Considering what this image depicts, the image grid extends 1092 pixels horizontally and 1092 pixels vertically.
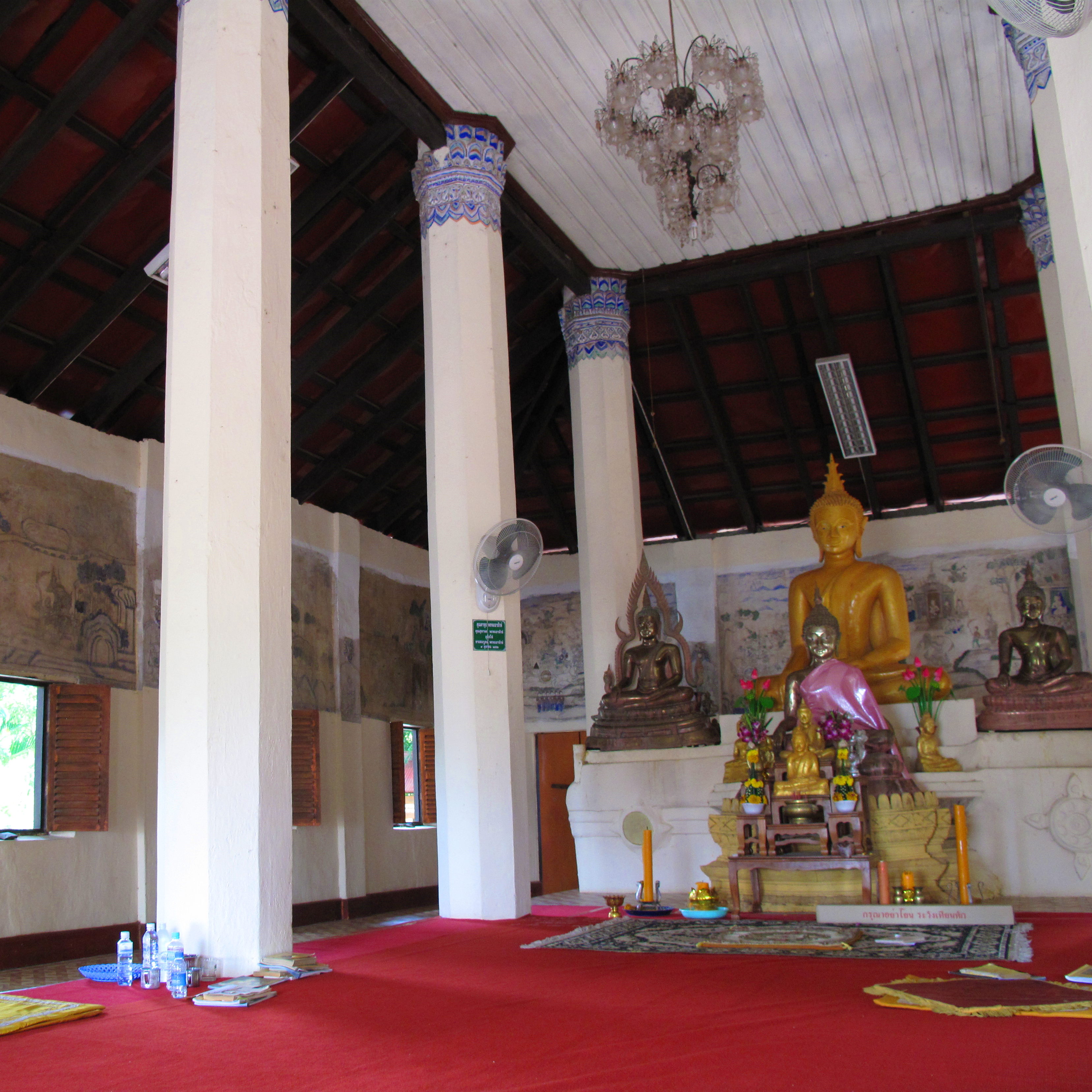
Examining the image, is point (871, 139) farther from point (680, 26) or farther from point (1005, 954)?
point (1005, 954)

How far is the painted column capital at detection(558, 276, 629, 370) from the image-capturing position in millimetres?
10133

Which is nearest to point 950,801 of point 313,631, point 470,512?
point 470,512

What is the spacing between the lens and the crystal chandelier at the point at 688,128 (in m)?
5.74

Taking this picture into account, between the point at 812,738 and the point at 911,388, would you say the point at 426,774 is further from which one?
the point at 911,388

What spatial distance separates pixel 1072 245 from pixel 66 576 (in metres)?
6.73

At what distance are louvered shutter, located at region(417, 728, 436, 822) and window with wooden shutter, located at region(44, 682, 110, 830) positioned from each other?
173 inches

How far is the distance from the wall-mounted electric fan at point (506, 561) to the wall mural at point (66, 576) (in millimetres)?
2886

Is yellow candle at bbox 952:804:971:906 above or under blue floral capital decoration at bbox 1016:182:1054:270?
under

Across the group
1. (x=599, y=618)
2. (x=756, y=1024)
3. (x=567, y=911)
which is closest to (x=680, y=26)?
(x=599, y=618)

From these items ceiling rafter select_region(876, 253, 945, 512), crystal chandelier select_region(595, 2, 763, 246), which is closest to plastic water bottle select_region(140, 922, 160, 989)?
crystal chandelier select_region(595, 2, 763, 246)

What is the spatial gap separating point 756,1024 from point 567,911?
3869mm

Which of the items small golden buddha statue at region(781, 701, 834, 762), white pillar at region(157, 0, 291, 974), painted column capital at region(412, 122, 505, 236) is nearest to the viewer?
white pillar at region(157, 0, 291, 974)

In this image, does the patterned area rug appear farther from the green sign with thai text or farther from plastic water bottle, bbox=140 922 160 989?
the green sign with thai text

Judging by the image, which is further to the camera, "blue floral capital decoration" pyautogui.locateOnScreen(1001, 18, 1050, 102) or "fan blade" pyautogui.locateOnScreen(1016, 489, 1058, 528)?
"blue floral capital decoration" pyautogui.locateOnScreen(1001, 18, 1050, 102)
